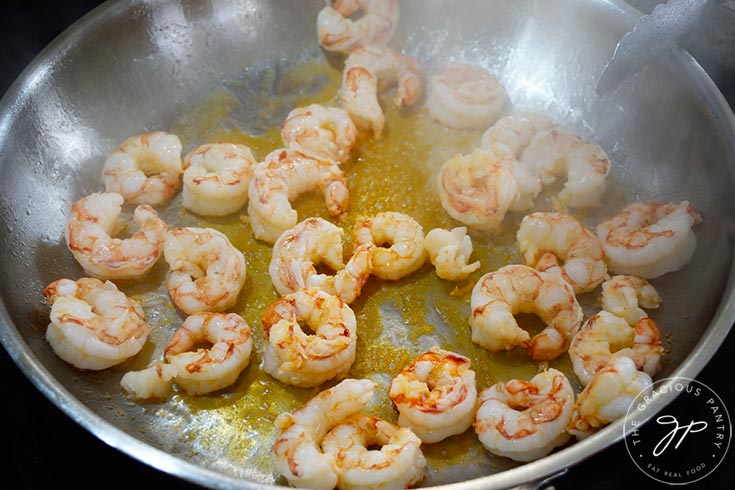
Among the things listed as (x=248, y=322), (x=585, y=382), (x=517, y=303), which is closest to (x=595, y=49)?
(x=517, y=303)

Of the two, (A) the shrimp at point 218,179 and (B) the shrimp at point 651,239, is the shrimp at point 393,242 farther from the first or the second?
(B) the shrimp at point 651,239

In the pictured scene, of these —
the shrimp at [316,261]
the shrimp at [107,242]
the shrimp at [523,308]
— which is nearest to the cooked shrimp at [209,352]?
the shrimp at [316,261]

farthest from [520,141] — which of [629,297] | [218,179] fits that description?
[218,179]

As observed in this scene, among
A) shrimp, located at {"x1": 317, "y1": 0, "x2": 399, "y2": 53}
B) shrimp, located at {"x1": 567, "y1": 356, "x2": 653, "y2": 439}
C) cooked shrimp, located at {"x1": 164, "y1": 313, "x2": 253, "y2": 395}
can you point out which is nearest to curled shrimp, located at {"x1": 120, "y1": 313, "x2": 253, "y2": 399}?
cooked shrimp, located at {"x1": 164, "y1": 313, "x2": 253, "y2": 395}

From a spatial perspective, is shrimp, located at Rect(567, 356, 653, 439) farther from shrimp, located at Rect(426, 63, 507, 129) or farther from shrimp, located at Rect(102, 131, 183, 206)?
shrimp, located at Rect(102, 131, 183, 206)

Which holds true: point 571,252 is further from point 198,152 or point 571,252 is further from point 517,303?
point 198,152

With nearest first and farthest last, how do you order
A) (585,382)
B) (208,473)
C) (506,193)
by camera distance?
1. (208,473)
2. (585,382)
3. (506,193)
